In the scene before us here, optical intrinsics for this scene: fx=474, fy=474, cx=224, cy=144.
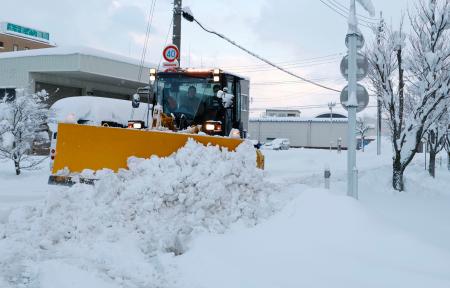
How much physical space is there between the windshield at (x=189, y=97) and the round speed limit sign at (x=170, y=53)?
339cm

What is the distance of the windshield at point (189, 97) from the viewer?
10930 millimetres

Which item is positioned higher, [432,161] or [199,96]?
[199,96]

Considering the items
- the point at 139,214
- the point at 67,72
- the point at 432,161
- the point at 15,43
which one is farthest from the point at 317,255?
the point at 15,43

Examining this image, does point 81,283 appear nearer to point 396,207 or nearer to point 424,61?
point 396,207

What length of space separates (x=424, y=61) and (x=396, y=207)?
5.53 meters

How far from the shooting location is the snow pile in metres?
5.39

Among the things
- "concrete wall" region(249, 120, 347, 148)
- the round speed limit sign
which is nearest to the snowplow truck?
the round speed limit sign

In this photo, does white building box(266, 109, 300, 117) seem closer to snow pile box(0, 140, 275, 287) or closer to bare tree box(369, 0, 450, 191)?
bare tree box(369, 0, 450, 191)

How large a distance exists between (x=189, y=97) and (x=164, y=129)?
155 cm

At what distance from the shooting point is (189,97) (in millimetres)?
11086

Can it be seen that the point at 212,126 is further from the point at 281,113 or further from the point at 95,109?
the point at 281,113

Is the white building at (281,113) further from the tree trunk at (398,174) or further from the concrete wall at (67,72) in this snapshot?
the tree trunk at (398,174)

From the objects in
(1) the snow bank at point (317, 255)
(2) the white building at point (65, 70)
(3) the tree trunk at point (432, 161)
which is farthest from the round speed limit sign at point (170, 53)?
(2) the white building at point (65, 70)

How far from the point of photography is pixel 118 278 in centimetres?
480
